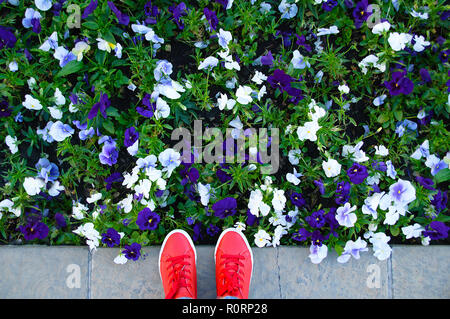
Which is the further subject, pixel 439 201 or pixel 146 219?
pixel 439 201

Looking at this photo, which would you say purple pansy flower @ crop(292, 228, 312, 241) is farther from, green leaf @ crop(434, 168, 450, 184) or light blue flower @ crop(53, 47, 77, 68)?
light blue flower @ crop(53, 47, 77, 68)

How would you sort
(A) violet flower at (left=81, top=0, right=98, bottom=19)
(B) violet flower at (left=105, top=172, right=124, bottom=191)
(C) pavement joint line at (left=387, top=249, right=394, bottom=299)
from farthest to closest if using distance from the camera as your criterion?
(C) pavement joint line at (left=387, top=249, right=394, bottom=299) < (B) violet flower at (left=105, top=172, right=124, bottom=191) < (A) violet flower at (left=81, top=0, right=98, bottom=19)

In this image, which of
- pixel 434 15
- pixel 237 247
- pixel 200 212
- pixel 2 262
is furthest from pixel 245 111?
pixel 2 262

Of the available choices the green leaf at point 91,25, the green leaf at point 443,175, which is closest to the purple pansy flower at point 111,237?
the green leaf at point 91,25

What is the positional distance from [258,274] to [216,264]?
0.28m

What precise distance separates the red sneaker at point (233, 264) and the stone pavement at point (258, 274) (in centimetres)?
8

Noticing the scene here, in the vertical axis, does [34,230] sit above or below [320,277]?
above

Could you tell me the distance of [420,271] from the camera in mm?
2408

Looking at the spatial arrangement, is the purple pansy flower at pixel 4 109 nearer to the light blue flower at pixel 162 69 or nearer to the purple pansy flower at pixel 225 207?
the light blue flower at pixel 162 69

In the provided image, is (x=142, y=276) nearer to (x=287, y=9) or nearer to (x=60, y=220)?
(x=60, y=220)

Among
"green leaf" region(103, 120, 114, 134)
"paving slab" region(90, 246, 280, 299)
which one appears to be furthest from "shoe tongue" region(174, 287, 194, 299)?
"green leaf" region(103, 120, 114, 134)

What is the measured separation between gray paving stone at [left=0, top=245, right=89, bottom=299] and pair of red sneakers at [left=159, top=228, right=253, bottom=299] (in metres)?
0.52

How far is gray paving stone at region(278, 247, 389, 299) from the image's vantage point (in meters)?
2.38

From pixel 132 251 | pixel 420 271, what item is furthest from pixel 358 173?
pixel 132 251
